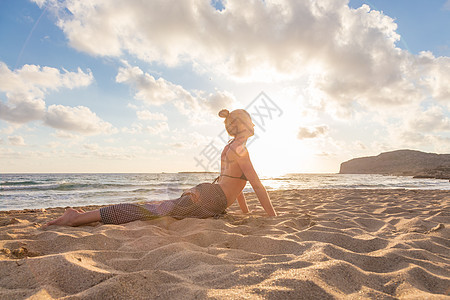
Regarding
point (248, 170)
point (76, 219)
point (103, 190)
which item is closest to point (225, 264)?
point (248, 170)

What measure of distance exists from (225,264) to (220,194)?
66.4 inches

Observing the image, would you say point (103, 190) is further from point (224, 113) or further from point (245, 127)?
point (245, 127)

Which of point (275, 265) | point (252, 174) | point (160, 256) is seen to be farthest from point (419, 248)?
point (160, 256)

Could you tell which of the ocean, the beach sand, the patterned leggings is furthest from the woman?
the ocean

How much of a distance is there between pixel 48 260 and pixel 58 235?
0.93 meters

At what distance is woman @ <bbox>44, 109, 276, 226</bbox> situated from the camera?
10.4 ft

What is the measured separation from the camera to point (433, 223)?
310 cm

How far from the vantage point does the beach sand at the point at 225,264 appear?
1253 millimetres

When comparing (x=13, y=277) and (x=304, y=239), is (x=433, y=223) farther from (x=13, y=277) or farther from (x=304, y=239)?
(x=13, y=277)

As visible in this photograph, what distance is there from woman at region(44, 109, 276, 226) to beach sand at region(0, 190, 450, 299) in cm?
40

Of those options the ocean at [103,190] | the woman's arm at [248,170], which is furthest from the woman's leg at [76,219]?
the ocean at [103,190]

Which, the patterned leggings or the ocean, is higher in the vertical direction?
the patterned leggings

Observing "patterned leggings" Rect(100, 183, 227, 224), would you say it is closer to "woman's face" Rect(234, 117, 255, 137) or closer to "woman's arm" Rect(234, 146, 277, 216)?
"woman's arm" Rect(234, 146, 277, 216)

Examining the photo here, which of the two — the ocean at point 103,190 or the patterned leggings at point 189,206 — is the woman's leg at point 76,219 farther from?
the ocean at point 103,190
